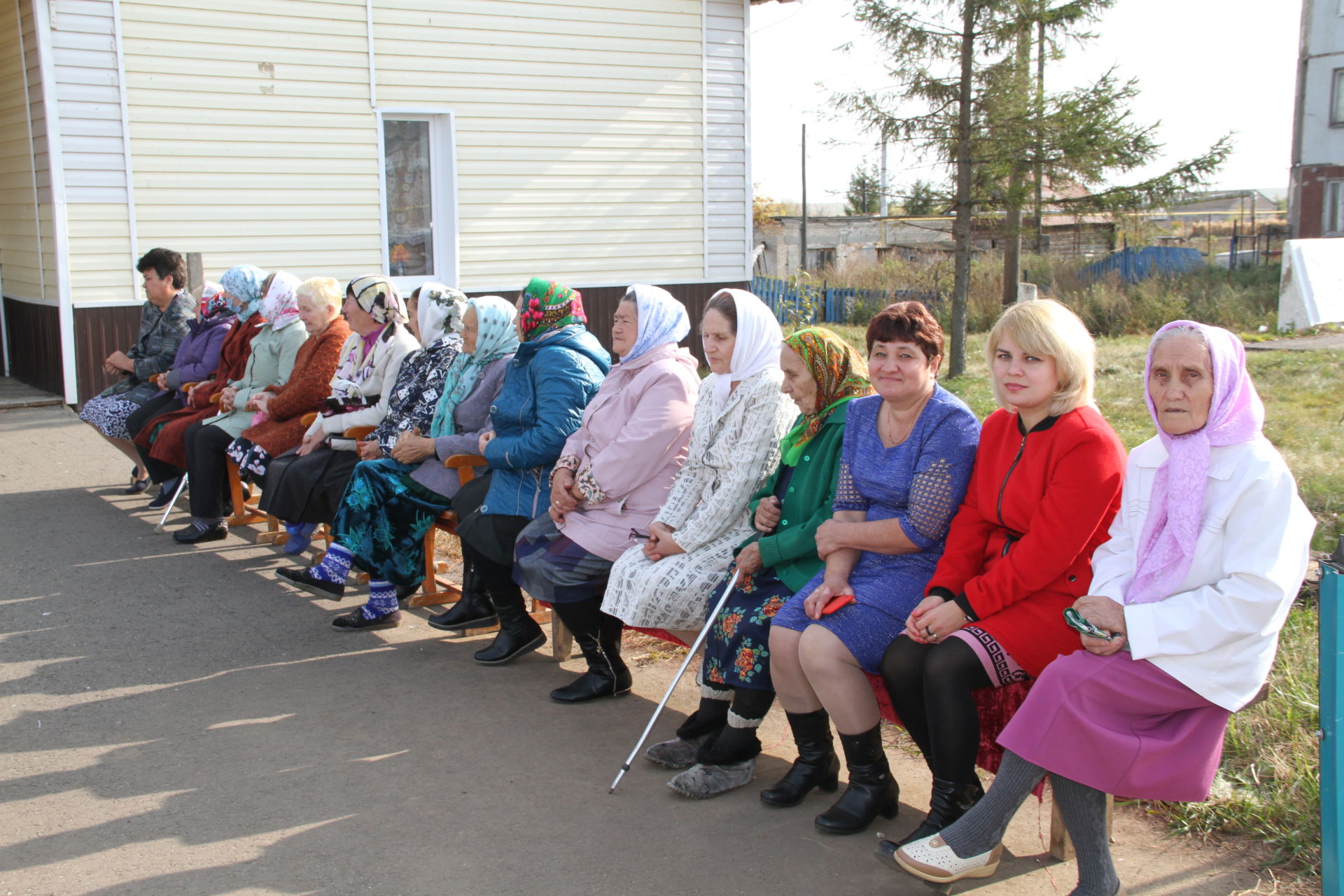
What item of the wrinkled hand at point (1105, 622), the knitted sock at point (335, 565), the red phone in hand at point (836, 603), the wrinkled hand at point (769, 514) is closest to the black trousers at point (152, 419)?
the knitted sock at point (335, 565)

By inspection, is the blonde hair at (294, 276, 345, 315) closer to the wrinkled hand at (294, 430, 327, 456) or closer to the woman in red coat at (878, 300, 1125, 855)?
the wrinkled hand at (294, 430, 327, 456)

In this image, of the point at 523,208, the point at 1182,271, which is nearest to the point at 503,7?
the point at 523,208

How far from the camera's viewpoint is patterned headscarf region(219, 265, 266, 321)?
24.2ft

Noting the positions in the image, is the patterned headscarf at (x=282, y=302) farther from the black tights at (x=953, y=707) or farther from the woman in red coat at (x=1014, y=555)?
the black tights at (x=953, y=707)

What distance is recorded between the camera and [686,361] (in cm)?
466

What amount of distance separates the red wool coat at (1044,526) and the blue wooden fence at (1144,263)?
68.6 feet

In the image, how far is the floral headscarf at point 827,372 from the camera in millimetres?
3838

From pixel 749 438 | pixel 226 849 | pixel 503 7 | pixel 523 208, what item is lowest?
pixel 226 849

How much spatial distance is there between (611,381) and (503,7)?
9330 millimetres

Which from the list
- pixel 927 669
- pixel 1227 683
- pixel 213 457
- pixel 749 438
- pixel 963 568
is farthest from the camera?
pixel 213 457

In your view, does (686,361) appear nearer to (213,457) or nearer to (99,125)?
(213,457)

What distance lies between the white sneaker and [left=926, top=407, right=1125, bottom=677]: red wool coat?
0.52m

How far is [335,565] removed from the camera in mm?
5402

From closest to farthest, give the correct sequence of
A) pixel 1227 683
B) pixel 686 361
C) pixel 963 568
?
pixel 1227 683, pixel 963 568, pixel 686 361
